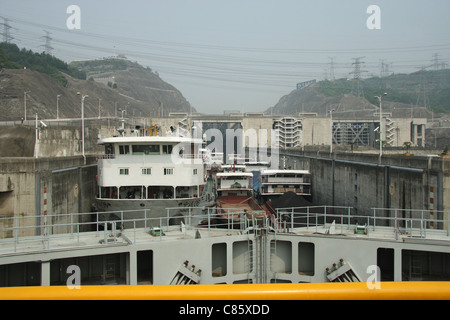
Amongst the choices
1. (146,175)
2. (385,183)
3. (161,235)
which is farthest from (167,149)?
(385,183)

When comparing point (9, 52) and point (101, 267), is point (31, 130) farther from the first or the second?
point (9, 52)

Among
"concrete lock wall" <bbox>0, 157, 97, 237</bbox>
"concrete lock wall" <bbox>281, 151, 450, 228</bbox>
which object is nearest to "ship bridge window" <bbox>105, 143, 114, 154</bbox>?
"concrete lock wall" <bbox>0, 157, 97, 237</bbox>

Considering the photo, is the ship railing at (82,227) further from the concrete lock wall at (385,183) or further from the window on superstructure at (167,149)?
the concrete lock wall at (385,183)

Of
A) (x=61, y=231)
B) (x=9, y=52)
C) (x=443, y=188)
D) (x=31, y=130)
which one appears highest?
(x=9, y=52)

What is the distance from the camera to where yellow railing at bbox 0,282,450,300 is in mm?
2398

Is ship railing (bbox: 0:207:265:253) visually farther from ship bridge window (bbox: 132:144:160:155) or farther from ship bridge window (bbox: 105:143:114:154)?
ship bridge window (bbox: 105:143:114:154)

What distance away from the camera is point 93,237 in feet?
42.0

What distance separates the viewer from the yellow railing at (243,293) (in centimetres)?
240

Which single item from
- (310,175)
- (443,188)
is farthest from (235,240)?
(310,175)

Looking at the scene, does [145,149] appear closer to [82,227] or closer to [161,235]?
[82,227]

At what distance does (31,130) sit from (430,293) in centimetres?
3673

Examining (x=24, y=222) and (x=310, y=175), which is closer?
(x=24, y=222)

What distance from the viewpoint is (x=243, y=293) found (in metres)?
2.45

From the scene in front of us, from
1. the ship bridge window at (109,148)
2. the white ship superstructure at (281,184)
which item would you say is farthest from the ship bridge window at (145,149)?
the white ship superstructure at (281,184)
